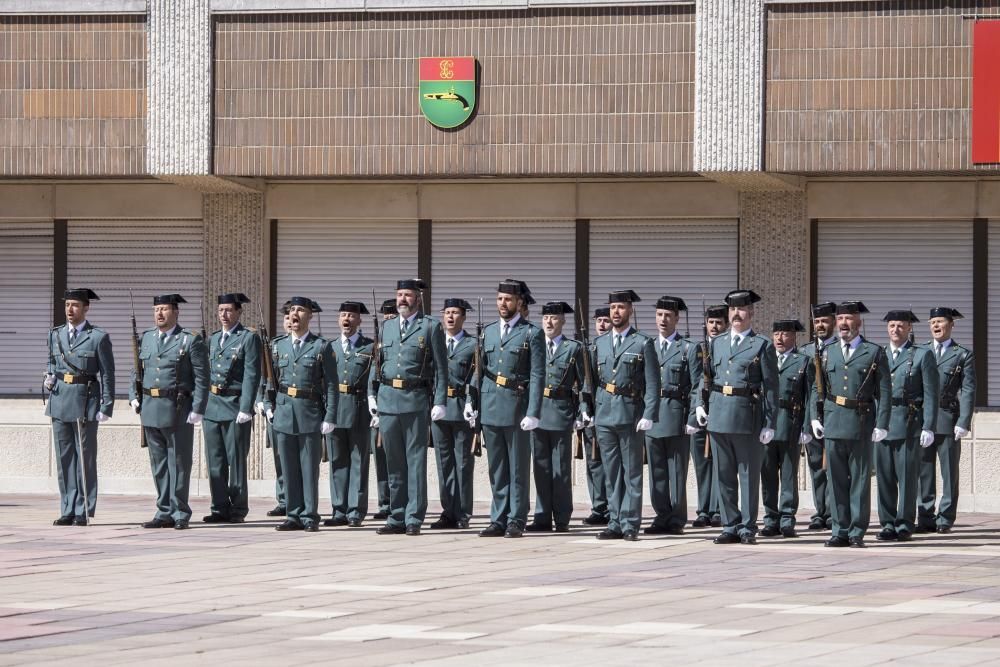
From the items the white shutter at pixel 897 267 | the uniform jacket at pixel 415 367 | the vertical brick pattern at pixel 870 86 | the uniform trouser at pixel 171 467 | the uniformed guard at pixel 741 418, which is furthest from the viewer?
the white shutter at pixel 897 267

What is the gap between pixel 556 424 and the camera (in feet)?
51.6

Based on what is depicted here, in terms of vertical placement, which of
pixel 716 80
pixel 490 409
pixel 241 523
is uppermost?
pixel 716 80

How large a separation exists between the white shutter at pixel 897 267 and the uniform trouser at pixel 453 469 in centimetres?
516

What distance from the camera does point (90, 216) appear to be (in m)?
21.4

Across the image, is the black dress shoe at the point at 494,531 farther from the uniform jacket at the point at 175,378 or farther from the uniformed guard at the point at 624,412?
the uniform jacket at the point at 175,378

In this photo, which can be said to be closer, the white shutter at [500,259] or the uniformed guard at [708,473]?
the uniformed guard at [708,473]

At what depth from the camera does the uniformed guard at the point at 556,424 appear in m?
15.8

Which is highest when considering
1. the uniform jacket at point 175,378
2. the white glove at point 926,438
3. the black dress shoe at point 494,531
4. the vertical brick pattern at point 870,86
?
the vertical brick pattern at point 870,86

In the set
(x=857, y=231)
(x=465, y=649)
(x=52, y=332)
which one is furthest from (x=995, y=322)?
(x=465, y=649)

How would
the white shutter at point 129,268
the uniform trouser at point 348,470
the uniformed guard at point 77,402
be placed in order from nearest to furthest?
the uniformed guard at point 77,402
the uniform trouser at point 348,470
the white shutter at point 129,268

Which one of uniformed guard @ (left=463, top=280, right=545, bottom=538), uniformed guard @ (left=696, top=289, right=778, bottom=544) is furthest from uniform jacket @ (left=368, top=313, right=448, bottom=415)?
uniformed guard @ (left=696, top=289, right=778, bottom=544)

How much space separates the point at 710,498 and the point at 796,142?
411cm

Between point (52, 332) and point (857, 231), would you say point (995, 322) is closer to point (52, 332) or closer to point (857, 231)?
point (857, 231)

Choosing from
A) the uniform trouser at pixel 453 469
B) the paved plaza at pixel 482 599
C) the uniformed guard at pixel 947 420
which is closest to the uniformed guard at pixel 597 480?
the uniform trouser at pixel 453 469
